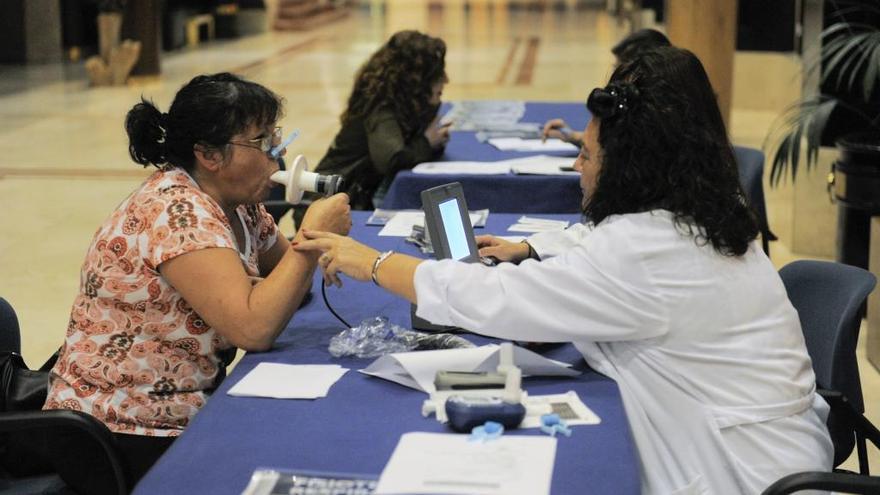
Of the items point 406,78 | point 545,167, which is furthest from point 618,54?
point 406,78

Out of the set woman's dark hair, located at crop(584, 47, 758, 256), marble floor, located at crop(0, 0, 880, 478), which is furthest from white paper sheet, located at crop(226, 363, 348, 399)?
marble floor, located at crop(0, 0, 880, 478)

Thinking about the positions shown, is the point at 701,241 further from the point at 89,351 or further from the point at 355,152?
the point at 355,152

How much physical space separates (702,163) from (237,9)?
18.1 meters

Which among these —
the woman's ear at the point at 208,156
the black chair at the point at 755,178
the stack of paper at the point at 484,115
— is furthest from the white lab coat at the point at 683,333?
the stack of paper at the point at 484,115

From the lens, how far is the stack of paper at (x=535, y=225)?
3719 millimetres

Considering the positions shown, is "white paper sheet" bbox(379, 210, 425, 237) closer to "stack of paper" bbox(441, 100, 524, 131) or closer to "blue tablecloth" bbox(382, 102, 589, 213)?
"blue tablecloth" bbox(382, 102, 589, 213)

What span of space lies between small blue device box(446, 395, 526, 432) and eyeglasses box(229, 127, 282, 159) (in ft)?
2.80

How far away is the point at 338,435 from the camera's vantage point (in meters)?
2.05

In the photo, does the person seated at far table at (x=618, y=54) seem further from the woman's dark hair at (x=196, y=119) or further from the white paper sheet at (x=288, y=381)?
Result: the white paper sheet at (x=288, y=381)

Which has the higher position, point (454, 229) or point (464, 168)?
point (454, 229)

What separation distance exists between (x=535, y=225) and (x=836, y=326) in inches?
51.7

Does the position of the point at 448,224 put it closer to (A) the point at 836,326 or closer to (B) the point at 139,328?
(B) the point at 139,328

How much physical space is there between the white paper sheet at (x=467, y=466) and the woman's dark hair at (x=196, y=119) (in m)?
0.90

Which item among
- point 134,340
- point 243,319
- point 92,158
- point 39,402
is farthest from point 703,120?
point 92,158
